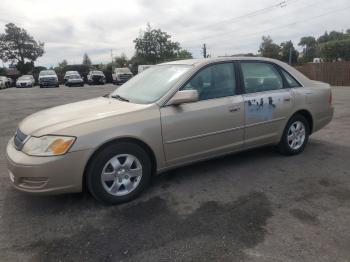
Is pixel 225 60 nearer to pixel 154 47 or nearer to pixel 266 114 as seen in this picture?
pixel 266 114

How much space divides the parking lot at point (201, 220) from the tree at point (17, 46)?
224 ft

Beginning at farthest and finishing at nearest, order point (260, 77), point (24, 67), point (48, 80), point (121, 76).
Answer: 1. point (24, 67)
2. point (121, 76)
3. point (48, 80)
4. point (260, 77)

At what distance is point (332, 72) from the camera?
75.6 ft

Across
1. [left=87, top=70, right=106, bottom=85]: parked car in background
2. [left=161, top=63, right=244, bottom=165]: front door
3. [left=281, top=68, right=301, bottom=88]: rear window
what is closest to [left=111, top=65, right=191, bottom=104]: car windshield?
[left=161, top=63, right=244, bottom=165]: front door

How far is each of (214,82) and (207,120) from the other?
22.2 inches

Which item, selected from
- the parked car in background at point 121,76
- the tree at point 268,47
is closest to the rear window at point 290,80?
the parked car in background at point 121,76

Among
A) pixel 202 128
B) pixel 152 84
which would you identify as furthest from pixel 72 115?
pixel 202 128

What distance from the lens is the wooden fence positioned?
72.9ft

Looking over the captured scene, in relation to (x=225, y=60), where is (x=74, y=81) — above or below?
above

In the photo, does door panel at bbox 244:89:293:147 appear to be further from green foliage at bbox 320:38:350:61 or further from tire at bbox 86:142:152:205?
green foliage at bbox 320:38:350:61

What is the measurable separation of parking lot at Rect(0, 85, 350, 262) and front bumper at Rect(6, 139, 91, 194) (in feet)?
1.00

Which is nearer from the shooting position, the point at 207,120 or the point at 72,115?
the point at 72,115

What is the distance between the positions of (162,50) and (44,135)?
47.3 m

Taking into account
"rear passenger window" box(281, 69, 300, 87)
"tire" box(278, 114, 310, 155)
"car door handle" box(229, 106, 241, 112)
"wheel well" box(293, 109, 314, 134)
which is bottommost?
"tire" box(278, 114, 310, 155)
